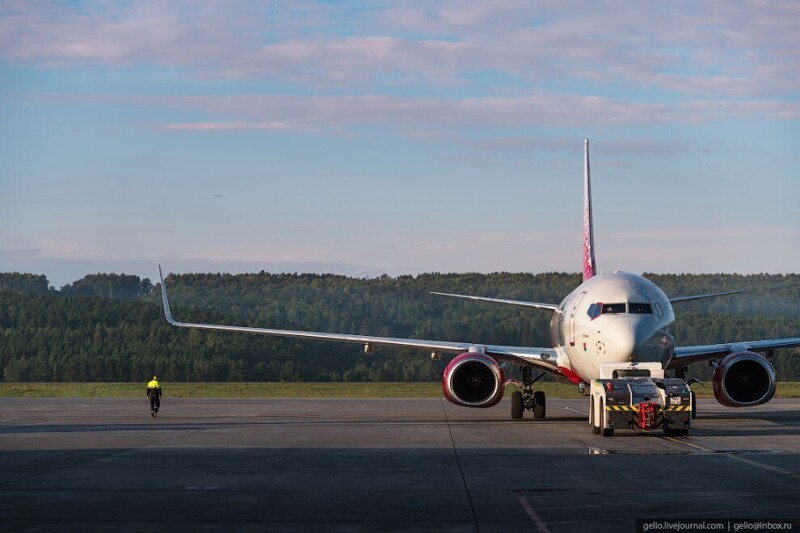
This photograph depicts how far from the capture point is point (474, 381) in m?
33.8

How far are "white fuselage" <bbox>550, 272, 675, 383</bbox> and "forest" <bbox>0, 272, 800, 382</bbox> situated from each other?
47267mm

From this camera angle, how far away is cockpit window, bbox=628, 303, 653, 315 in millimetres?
30484

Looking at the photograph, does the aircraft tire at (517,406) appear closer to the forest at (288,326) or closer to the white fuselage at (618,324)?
the white fuselage at (618,324)

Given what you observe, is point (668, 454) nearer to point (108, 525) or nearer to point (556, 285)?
point (108, 525)

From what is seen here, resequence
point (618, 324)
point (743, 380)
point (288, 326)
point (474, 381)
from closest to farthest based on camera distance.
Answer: point (618, 324)
point (743, 380)
point (474, 381)
point (288, 326)

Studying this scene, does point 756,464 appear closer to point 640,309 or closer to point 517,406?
point 640,309

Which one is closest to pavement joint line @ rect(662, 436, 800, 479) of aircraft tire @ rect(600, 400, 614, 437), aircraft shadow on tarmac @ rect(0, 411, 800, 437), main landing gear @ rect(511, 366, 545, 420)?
aircraft tire @ rect(600, 400, 614, 437)

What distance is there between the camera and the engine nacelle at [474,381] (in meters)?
33.2

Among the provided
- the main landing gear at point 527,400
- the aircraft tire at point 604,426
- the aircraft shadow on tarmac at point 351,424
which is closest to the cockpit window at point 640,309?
the aircraft shadow on tarmac at point 351,424

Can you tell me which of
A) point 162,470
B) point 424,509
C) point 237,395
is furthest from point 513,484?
point 237,395

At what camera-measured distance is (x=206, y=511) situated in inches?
558

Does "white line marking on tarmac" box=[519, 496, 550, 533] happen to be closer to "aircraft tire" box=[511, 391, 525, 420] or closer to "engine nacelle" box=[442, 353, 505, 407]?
"engine nacelle" box=[442, 353, 505, 407]

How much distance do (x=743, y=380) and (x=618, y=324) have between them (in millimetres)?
5481

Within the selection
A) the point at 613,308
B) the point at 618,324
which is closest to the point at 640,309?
the point at 613,308
